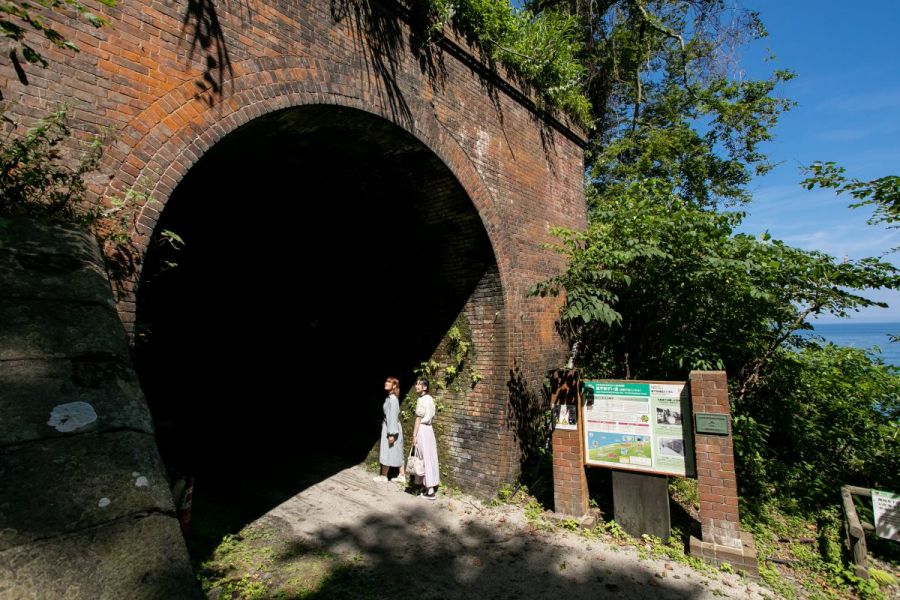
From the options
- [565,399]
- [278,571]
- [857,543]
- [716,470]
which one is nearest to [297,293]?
[278,571]

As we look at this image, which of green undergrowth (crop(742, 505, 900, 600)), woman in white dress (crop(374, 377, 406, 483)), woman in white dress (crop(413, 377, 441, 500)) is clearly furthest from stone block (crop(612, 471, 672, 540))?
woman in white dress (crop(374, 377, 406, 483))

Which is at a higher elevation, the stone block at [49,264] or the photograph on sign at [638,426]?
the stone block at [49,264]

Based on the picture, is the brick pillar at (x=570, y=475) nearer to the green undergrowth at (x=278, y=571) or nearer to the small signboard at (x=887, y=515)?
the green undergrowth at (x=278, y=571)

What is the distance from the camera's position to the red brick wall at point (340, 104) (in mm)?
3217

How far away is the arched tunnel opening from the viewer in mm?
5893

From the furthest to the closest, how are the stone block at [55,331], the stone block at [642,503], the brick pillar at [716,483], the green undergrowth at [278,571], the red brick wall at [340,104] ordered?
the stone block at [642,503] < the brick pillar at [716,483] < the green undergrowth at [278,571] < the red brick wall at [340,104] < the stone block at [55,331]

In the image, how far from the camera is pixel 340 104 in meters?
4.71

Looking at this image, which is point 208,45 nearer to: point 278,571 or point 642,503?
point 278,571

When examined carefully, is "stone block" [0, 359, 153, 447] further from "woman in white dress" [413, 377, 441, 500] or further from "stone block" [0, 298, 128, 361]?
"woman in white dress" [413, 377, 441, 500]

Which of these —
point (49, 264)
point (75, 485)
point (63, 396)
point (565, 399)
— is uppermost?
point (49, 264)

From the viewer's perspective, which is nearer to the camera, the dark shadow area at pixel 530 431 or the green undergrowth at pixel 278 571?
the green undergrowth at pixel 278 571

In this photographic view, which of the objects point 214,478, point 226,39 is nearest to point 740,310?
point 226,39

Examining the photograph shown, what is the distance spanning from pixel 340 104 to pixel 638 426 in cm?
486

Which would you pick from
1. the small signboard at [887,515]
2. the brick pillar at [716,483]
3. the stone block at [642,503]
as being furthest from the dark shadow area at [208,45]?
the small signboard at [887,515]
